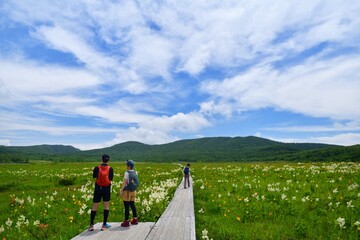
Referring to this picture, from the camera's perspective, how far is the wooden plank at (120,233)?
824 centimetres

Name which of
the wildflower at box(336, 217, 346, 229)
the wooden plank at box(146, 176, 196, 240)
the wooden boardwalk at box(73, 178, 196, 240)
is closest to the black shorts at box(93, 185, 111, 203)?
the wooden boardwalk at box(73, 178, 196, 240)

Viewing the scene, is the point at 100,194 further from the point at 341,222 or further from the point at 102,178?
the point at 341,222

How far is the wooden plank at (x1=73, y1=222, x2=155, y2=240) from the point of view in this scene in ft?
27.0

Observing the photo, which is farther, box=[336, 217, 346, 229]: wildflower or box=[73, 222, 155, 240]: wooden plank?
box=[336, 217, 346, 229]: wildflower

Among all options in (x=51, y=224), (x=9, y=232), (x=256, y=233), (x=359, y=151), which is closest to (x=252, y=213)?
(x=256, y=233)

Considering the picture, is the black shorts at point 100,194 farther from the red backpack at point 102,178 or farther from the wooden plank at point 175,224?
the wooden plank at point 175,224

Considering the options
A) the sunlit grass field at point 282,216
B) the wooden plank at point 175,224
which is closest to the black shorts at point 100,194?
the wooden plank at point 175,224

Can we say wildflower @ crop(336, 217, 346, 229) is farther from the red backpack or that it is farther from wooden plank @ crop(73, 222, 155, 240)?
the red backpack

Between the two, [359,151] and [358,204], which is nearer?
[358,204]

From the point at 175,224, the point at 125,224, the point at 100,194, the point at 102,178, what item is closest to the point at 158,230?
the point at 175,224

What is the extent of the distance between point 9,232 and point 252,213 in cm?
864

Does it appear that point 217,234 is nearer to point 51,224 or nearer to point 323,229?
point 323,229

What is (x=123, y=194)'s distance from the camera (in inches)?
404

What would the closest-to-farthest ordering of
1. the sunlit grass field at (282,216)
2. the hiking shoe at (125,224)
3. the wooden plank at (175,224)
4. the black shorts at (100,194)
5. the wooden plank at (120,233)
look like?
the wooden plank at (175,224), the wooden plank at (120,233), the sunlit grass field at (282,216), the hiking shoe at (125,224), the black shorts at (100,194)
